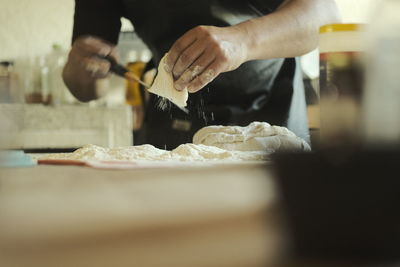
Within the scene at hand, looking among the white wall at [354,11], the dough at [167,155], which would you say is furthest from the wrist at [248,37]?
the white wall at [354,11]

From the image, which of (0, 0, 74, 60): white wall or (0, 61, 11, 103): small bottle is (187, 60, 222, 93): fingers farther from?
(0, 0, 74, 60): white wall

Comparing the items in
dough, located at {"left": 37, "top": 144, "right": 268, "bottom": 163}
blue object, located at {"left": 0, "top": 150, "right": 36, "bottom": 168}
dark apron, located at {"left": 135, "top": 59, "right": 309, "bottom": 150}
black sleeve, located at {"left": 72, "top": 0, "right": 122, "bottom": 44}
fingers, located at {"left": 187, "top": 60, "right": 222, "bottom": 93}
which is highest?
black sleeve, located at {"left": 72, "top": 0, "right": 122, "bottom": 44}

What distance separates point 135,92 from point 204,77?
0.96 metres

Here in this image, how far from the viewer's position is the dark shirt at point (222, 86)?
1319 millimetres

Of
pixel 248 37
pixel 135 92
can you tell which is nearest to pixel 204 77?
pixel 248 37

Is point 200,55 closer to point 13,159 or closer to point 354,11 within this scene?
point 13,159

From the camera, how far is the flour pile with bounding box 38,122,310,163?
2.37 feet

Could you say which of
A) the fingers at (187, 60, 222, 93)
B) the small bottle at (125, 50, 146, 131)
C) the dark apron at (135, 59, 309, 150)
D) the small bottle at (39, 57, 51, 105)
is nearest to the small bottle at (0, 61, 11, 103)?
the fingers at (187, 60, 222, 93)

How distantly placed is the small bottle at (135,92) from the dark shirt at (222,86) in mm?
185

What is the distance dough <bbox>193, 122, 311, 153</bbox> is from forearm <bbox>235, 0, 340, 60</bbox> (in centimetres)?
20

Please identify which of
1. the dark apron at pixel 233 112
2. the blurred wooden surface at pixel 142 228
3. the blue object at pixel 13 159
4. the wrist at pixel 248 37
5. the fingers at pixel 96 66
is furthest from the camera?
the dark apron at pixel 233 112

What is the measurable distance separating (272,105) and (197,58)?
1.48ft

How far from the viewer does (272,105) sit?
4.56 feet

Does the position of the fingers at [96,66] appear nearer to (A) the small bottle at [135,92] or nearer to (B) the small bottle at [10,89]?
(A) the small bottle at [135,92]
